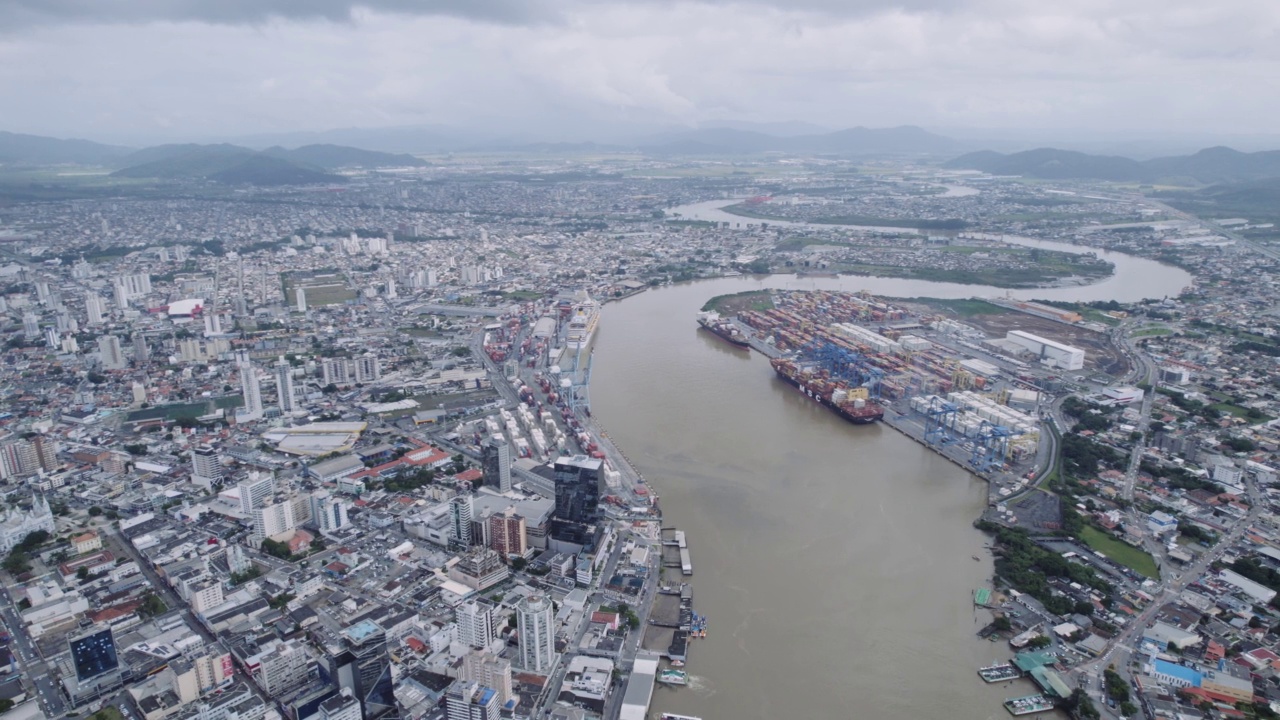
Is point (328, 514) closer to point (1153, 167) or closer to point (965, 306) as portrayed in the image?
point (965, 306)

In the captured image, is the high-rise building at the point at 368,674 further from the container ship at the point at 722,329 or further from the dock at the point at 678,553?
the container ship at the point at 722,329

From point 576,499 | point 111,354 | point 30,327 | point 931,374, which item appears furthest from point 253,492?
point 30,327

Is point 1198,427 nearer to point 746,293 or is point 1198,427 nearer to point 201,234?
point 746,293

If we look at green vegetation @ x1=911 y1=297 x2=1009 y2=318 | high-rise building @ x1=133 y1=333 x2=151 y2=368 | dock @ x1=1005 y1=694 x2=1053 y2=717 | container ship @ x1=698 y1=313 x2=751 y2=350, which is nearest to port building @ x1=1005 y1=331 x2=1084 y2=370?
green vegetation @ x1=911 y1=297 x2=1009 y2=318

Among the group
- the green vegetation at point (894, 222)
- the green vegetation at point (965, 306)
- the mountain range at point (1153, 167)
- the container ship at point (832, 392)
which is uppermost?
the mountain range at point (1153, 167)

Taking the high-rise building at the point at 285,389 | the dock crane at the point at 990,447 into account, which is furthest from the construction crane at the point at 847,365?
the high-rise building at the point at 285,389

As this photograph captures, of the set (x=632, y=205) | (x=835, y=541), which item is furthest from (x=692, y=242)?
(x=835, y=541)
